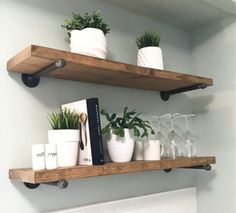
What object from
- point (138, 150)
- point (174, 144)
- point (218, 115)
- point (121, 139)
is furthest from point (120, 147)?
point (218, 115)

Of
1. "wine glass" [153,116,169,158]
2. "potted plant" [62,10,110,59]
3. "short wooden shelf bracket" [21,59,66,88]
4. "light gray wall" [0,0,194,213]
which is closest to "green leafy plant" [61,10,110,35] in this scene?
"potted plant" [62,10,110,59]

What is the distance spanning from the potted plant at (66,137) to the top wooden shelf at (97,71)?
0.59ft

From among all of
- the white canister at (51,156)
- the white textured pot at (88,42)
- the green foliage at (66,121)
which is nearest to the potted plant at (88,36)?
the white textured pot at (88,42)

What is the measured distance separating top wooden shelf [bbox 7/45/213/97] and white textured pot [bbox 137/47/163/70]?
0.07 metres

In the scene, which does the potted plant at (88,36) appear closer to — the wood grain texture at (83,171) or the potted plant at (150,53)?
the potted plant at (150,53)

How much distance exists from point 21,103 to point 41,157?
0.25 metres

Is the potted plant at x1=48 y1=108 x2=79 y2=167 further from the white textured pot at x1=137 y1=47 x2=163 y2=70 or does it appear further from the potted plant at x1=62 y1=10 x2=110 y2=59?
the white textured pot at x1=137 y1=47 x2=163 y2=70

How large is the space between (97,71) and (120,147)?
300mm

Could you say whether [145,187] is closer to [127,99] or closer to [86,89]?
[127,99]

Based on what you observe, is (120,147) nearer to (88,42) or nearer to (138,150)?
(138,150)

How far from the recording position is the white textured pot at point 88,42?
1108 mm

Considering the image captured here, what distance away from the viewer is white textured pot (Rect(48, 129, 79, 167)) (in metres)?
1.02

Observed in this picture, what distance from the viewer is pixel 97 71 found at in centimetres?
113

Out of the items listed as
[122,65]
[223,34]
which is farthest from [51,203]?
[223,34]
